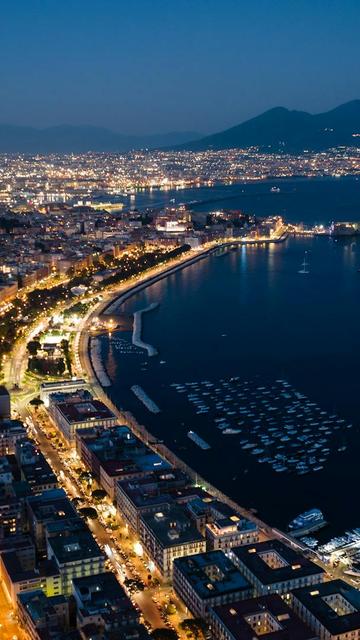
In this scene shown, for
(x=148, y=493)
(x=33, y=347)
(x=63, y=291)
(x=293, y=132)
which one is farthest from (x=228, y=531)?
(x=293, y=132)

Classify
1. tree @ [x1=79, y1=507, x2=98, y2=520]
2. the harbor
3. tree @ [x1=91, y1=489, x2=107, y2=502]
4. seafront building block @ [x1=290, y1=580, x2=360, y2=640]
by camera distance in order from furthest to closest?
the harbor, tree @ [x1=91, y1=489, x2=107, y2=502], tree @ [x1=79, y1=507, x2=98, y2=520], seafront building block @ [x1=290, y1=580, x2=360, y2=640]

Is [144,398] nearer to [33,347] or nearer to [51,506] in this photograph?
[33,347]

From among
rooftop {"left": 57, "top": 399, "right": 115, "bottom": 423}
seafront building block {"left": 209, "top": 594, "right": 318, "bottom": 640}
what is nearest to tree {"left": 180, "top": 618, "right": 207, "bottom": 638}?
seafront building block {"left": 209, "top": 594, "right": 318, "bottom": 640}

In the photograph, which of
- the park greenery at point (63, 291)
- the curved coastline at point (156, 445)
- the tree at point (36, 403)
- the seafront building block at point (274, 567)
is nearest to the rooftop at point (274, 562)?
the seafront building block at point (274, 567)

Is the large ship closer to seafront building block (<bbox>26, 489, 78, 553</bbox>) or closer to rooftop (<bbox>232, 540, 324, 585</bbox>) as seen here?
rooftop (<bbox>232, 540, 324, 585</bbox>)

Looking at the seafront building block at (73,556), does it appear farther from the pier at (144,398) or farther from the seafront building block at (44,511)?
the pier at (144,398)

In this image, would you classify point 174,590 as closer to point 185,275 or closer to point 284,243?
point 185,275
